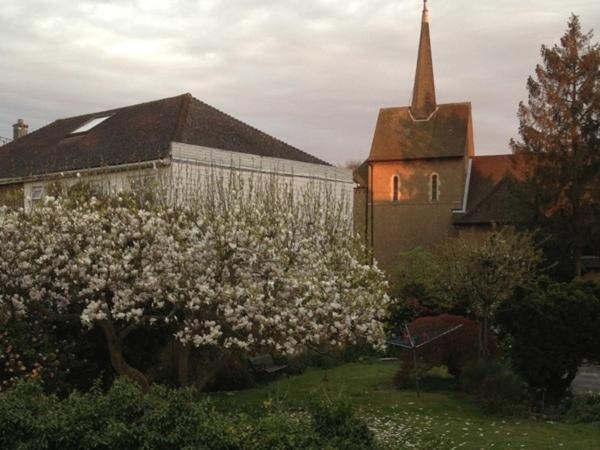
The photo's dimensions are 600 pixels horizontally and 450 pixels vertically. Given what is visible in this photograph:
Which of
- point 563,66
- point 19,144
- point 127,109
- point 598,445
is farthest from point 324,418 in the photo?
point 19,144

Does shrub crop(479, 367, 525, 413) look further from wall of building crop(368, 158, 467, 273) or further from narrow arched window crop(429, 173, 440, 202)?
narrow arched window crop(429, 173, 440, 202)

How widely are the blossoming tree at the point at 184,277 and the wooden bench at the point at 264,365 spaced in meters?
3.90

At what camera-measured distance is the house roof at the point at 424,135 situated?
1503 inches

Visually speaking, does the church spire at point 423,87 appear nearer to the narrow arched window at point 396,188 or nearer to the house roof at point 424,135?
the house roof at point 424,135

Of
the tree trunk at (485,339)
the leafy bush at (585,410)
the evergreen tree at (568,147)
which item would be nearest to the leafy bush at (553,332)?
the leafy bush at (585,410)

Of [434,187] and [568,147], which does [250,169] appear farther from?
[434,187]

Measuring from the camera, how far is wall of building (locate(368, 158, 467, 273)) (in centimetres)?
3775

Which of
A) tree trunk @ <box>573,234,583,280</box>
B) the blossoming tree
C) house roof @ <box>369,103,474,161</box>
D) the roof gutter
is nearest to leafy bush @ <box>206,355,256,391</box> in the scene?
the blossoming tree

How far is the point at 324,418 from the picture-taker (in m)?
6.66

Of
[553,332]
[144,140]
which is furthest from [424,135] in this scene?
[553,332]

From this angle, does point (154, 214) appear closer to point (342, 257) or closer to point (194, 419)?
point (342, 257)

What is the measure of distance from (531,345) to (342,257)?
3.68m

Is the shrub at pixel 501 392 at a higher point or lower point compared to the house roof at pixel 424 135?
lower

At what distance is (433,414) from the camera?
11320 mm
